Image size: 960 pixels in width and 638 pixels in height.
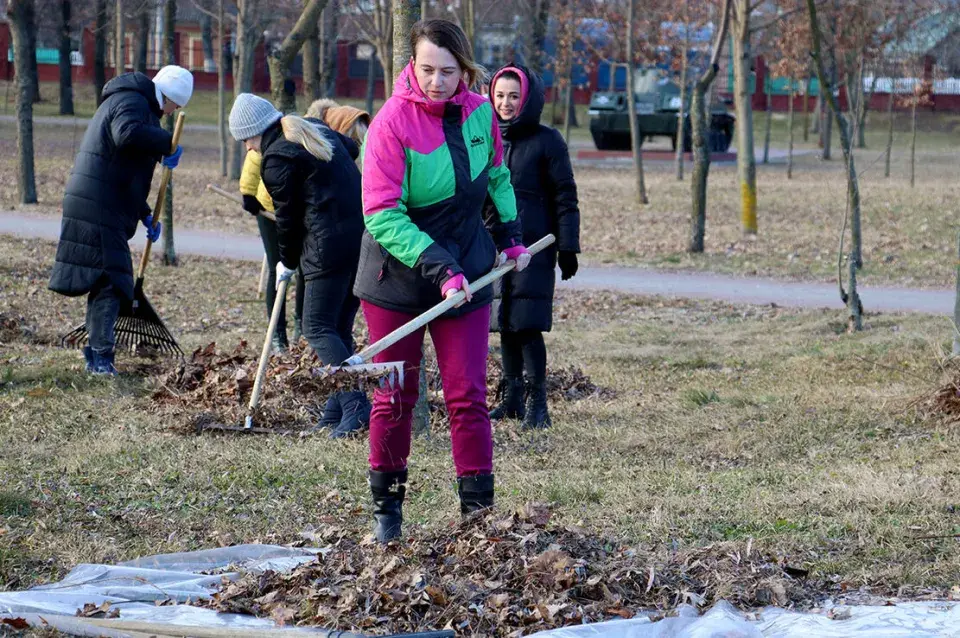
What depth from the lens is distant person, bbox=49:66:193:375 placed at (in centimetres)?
733

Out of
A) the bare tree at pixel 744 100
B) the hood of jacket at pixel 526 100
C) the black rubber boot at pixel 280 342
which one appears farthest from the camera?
the bare tree at pixel 744 100

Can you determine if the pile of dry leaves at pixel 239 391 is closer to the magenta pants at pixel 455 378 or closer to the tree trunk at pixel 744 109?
the magenta pants at pixel 455 378

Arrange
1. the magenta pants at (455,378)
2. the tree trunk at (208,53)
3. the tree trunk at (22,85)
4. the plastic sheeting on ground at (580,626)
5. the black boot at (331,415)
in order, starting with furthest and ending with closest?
the tree trunk at (208,53) → the tree trunk at (22,85) → the black boot at (331,415) → the magenta pants at (455,378) → the plastic sheeting on ground at (580,626)

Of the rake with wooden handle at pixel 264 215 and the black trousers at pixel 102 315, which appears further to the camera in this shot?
the rake with wooden handle at pixel 264 215

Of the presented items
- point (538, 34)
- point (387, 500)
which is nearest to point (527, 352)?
point (387, 500)

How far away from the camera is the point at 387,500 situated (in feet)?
14.5

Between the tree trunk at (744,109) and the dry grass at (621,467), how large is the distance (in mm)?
7475

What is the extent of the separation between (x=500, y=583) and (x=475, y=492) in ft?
2.37

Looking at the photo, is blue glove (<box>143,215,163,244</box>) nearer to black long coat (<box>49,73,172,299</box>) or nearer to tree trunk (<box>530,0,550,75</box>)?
black long coat (<box>49,73,172,299</box>)

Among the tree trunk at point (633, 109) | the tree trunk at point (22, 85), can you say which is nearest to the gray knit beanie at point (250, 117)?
the tree trunk at point (22, 85)

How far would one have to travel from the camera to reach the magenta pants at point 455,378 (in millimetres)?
4246

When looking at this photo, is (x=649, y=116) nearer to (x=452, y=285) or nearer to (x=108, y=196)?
(x=108, y=196)

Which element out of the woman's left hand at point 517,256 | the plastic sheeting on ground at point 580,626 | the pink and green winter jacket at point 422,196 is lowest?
the plastic sheeting on ground at point 580,626

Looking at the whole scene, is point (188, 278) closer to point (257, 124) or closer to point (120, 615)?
point (257, 124)
